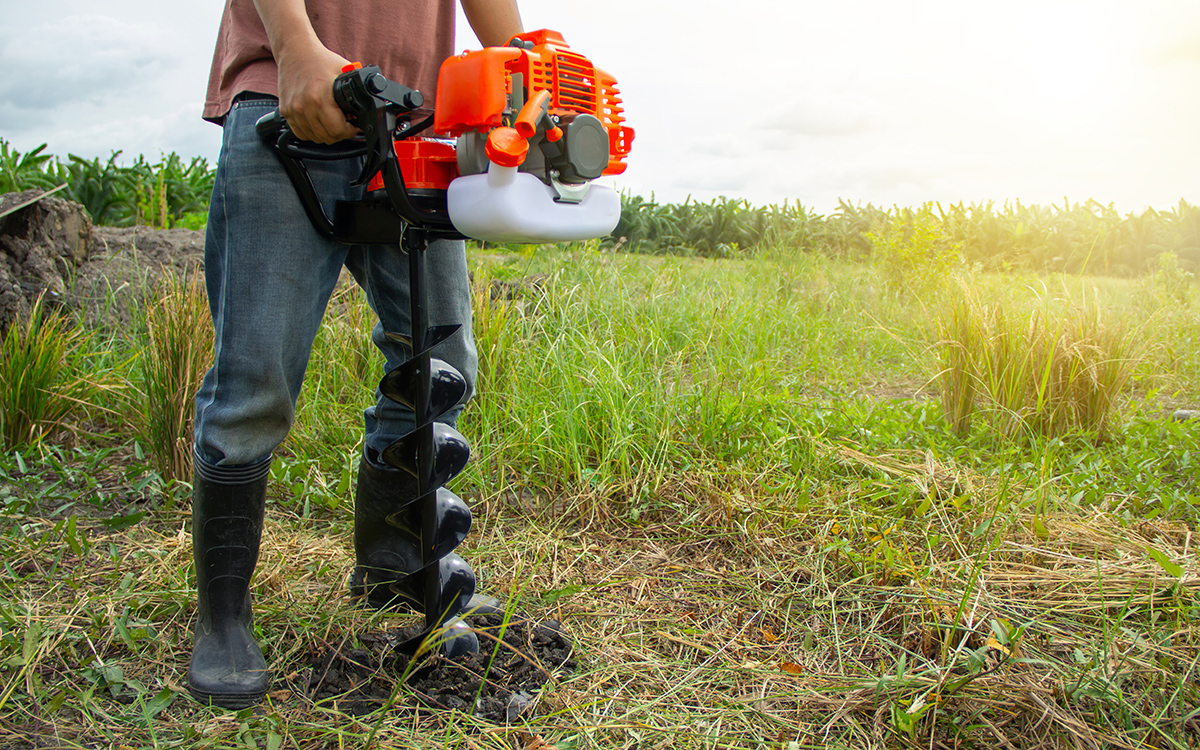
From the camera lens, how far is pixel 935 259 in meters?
5.73

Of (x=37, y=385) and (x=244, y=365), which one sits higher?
(x=244, y=365)

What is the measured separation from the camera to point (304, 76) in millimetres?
1211

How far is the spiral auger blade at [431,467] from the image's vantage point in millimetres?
1438

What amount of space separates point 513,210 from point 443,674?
96 centimetres

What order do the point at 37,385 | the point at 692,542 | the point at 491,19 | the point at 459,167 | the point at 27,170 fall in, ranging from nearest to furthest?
the point at 459,167, the point at 491,19, the point at 692,542, the point at 37,385, the point at 27,170

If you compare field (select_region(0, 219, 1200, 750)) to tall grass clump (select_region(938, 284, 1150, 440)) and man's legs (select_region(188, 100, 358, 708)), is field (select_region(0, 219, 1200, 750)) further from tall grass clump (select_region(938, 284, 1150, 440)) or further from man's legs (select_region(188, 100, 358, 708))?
man's legs (select_region(188, 100, 358, 708))

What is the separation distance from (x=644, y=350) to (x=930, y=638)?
2015 mm

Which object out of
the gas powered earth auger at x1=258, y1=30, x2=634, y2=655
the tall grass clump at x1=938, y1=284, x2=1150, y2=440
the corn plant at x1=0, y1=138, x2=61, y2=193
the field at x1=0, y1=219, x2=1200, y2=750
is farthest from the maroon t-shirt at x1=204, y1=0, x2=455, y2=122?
the corn plant at x1=0, y1=138, x2=61, y2=193

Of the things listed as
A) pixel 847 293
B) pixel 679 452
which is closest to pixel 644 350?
pixel 679 452

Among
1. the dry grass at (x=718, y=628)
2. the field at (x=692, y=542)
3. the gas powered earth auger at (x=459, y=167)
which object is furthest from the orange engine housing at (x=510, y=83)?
the dry grass at (x=718, y=628)

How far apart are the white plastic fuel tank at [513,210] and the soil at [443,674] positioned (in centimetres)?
75

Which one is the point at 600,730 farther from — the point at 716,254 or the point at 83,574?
the point at 716,254

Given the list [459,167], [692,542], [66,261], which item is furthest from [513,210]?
[66,261]

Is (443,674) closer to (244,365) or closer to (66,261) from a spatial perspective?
(244,365)
